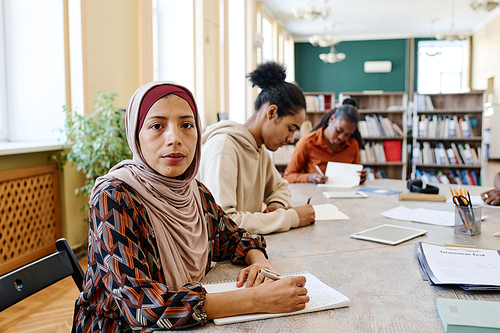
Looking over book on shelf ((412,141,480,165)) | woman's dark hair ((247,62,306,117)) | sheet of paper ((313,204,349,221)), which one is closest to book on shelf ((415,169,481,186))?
book on shelf ((412,141,480,165))

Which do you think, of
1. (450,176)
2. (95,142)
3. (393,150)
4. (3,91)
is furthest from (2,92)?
(450,176)

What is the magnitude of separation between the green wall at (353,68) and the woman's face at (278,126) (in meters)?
11.7

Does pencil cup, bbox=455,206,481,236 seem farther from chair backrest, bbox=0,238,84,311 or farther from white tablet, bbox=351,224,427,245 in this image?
chair backrest, bbox=0,238,84,311

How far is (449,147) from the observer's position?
627 cm

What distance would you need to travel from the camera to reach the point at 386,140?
623cm

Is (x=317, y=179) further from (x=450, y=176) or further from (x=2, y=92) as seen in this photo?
(x=450, y=176)

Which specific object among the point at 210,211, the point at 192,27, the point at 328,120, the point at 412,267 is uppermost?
the point at 192,27

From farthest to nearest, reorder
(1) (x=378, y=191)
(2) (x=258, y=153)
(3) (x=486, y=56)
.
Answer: (3) (x=486, y=56) < (1) (x=378, y=191) < (2) (x=258, y=153)

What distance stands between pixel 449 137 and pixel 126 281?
6.05 meters

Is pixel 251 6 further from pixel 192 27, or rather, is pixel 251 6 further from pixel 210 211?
pixel 210 211

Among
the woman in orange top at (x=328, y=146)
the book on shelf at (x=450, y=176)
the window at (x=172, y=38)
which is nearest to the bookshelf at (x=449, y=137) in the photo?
the book on shelf at (x=450, y=176)

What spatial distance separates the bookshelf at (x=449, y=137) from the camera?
603 centimetres

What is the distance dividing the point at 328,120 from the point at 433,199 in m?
1.63

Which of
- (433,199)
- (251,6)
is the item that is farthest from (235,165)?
(251,6)
